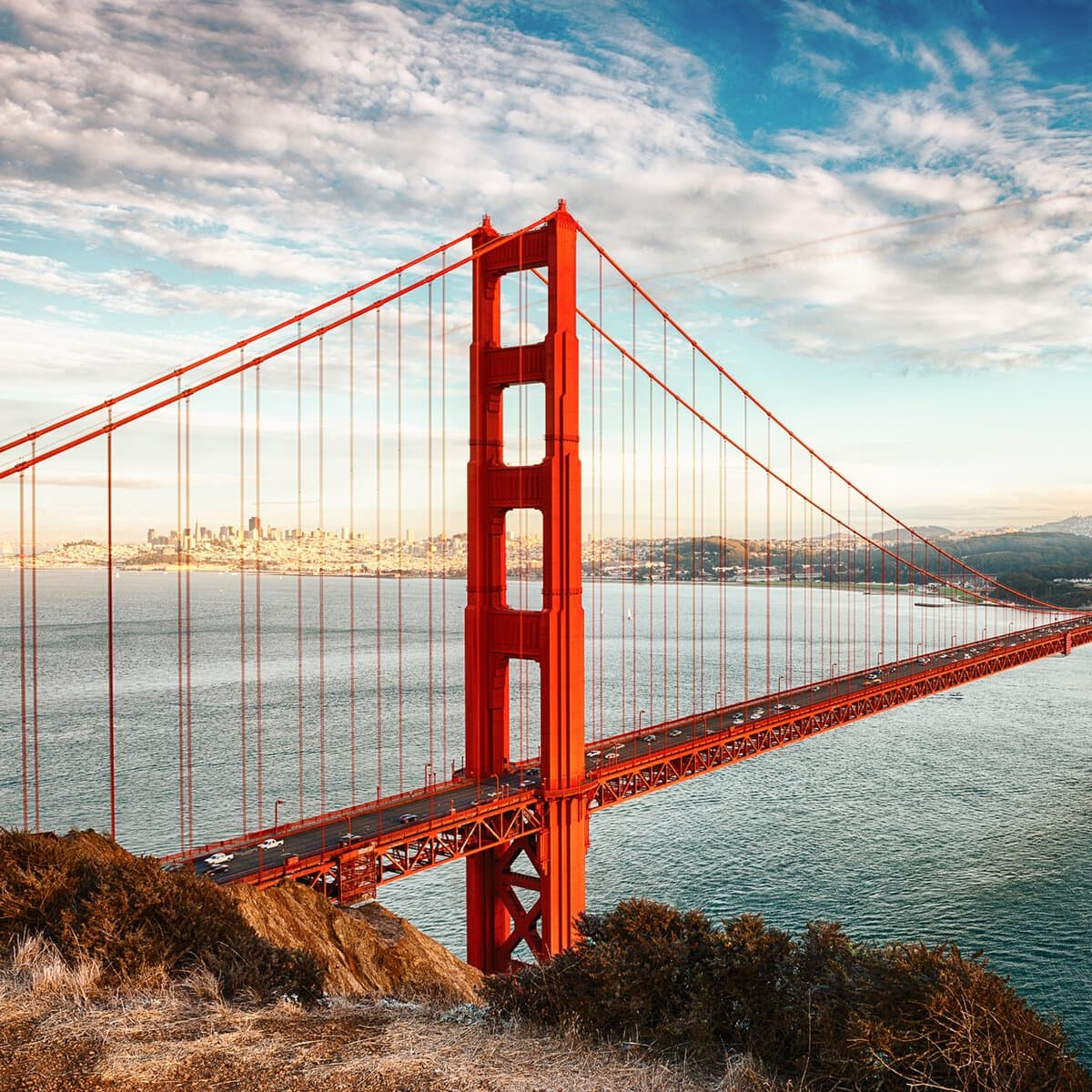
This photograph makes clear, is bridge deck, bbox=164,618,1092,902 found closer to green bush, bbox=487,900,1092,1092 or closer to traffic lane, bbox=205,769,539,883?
traffic lane, bbox=205,769,539,883

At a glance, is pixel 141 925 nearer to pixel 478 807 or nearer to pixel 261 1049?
pixel 261 1049

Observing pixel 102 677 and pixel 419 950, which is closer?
pixel 419 950

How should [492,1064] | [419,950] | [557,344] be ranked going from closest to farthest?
[492,1064] → [419,950] → [557,344]

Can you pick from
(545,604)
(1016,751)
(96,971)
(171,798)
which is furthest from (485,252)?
(1016,751)

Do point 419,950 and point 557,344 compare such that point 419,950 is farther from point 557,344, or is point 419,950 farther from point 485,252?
point 485,252

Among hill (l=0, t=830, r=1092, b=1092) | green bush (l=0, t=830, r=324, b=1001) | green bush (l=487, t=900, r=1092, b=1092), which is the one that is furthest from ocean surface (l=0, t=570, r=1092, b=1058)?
green bush (l=487, t=900, r=1092, b=1092)

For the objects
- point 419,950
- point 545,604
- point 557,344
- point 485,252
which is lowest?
point 419,950
